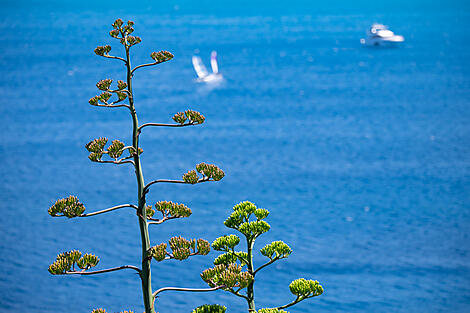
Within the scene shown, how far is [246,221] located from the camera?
993 cm

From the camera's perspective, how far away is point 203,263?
2509 inches

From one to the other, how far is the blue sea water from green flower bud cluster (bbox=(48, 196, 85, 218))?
49523 mm

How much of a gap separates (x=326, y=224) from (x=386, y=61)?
→ 79.8 m

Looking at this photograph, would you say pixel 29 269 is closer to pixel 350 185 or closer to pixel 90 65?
pixel 350 185

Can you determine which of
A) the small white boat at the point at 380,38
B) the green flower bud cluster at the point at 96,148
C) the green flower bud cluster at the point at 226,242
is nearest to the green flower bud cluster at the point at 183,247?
the green flower bud cluster at the point at 226,242

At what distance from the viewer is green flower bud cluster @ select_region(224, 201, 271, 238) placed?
9789 millimetres

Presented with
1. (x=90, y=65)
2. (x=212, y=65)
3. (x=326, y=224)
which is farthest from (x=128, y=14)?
(x=326, y=224)

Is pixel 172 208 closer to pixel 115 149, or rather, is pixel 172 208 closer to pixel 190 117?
pixel 115 149

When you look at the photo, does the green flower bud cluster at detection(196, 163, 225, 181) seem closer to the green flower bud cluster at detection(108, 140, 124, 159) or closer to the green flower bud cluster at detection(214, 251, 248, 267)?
the green flower bud cluster at detection(108, 140, 124, 159)

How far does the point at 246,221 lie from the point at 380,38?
153m

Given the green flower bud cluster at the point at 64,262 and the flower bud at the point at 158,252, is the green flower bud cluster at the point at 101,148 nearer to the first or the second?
the green flower bud cluster at the point at 64,262

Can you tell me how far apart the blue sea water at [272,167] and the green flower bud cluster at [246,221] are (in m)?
47.7

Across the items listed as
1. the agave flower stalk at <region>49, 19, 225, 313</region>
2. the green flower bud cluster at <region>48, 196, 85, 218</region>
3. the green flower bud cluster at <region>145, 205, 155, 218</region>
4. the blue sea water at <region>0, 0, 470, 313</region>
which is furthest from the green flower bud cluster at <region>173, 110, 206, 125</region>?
the blue sea water at <region>0, 0, 470, 313</region>

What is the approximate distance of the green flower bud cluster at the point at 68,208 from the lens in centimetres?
815
